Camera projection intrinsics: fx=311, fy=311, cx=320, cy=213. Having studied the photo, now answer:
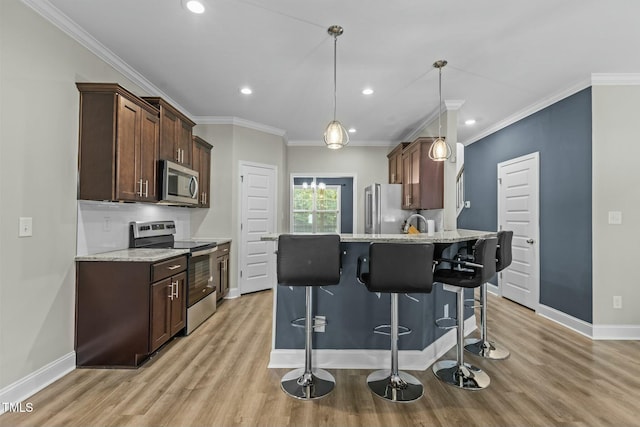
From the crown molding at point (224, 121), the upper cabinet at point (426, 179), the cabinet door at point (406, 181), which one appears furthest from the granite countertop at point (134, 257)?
the cabinet door at point (406, 181)

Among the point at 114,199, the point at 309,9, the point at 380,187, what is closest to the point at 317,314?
the point at 114,199

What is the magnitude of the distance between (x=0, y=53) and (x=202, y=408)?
2566mm

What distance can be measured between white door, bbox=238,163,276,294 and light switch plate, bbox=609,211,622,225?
13.4 feet

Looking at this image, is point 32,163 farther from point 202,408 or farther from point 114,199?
point 202,408

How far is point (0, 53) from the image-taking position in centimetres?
193

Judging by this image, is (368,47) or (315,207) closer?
(368,47)

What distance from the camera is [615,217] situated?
321cm

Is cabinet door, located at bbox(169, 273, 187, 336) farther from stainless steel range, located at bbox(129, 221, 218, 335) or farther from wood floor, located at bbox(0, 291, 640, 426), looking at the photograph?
wood floor, located at bbox(0, 291, 640, 426)

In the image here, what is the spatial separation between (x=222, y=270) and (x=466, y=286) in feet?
10.4

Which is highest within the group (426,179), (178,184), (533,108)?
(533,108)

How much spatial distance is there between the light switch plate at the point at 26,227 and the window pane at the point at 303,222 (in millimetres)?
4550

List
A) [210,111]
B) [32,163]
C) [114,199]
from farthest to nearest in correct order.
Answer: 1. [210,111]
2. [114,199]
3. [32,163]

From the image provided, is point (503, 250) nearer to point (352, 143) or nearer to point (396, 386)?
point (396, 386)

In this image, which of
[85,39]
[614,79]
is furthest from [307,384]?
Result: [614,79]
